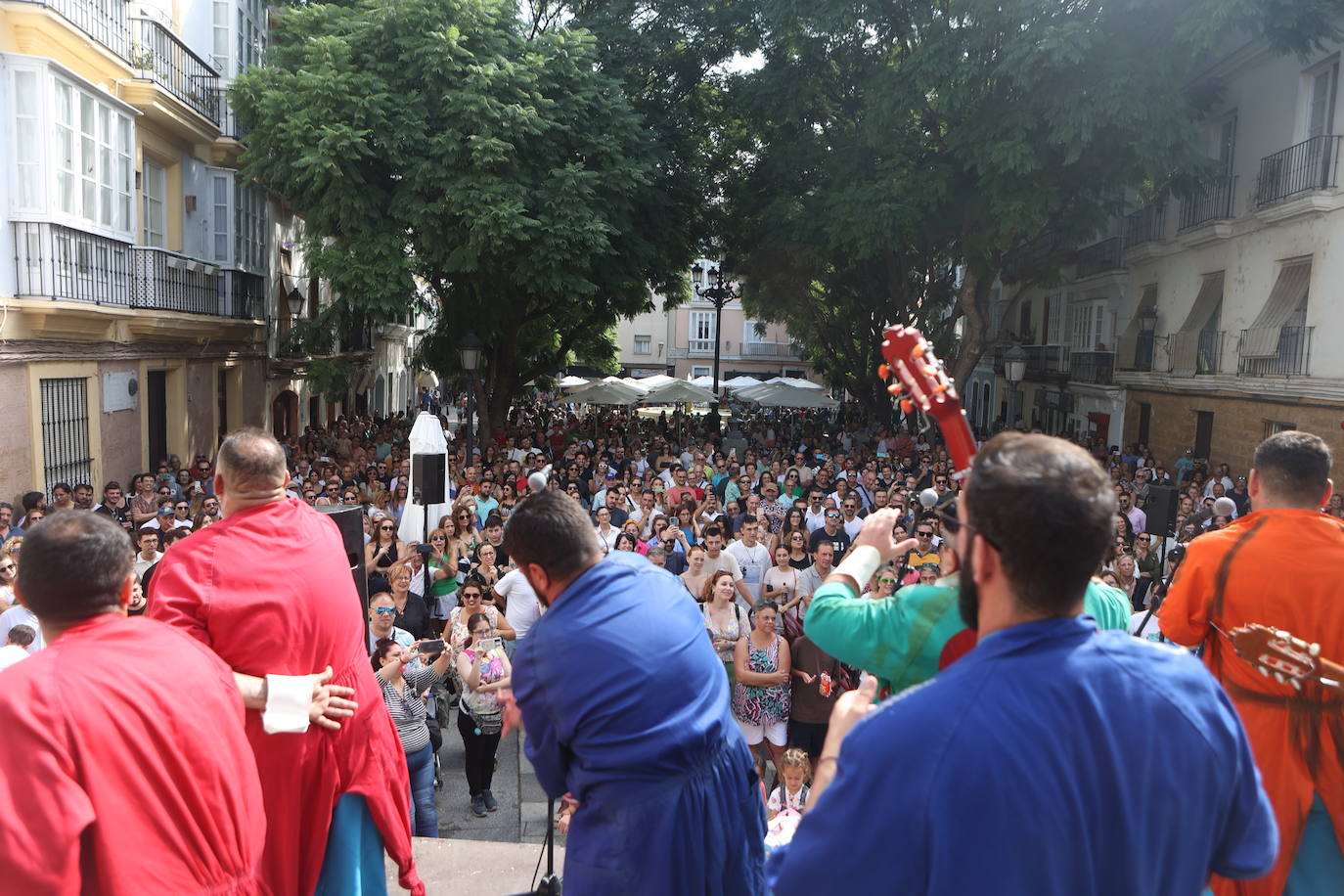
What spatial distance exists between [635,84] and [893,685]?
19.8m

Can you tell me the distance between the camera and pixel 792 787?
5.85m

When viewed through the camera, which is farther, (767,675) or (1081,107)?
(1081,107)

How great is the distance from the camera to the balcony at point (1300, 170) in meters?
16.7

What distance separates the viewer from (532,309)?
23.0 m

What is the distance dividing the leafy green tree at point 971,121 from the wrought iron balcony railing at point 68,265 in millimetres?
11849

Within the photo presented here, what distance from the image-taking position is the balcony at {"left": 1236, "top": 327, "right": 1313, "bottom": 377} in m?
17.4

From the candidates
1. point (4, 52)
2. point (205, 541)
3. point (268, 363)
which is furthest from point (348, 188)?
point (205, 541)

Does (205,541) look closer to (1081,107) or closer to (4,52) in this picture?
(4,52)

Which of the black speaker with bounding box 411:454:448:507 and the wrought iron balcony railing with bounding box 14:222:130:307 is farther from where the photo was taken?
the wrought iron balcony railing with bounding box 14:222:130:307

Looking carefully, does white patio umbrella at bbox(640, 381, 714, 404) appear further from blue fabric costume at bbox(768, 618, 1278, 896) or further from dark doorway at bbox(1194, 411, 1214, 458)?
blue fabric costume at bbox(768, 618, 1278, 896)

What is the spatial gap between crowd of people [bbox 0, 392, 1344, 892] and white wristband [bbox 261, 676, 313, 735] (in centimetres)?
37

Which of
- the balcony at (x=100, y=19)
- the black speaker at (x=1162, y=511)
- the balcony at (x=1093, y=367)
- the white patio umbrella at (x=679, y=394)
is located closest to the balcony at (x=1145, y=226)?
the balcony at (x=1093, y=367)

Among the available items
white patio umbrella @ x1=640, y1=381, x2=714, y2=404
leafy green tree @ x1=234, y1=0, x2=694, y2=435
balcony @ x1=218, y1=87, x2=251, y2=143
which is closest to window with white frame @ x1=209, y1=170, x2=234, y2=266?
leafy green tree @ x1=234, y1=0, x2=694, y2=435

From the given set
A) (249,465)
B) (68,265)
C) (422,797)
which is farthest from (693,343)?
(249,465)
